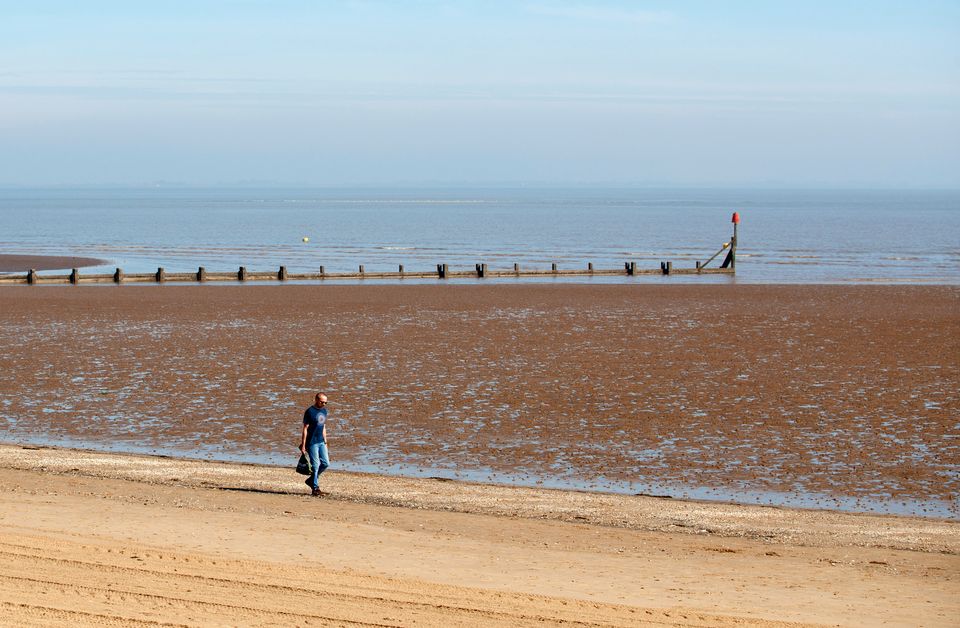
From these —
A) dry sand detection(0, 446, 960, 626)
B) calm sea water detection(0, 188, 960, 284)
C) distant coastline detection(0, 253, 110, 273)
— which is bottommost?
calm sea water detection(0, 188, 960, 284)

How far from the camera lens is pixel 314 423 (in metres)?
14.3

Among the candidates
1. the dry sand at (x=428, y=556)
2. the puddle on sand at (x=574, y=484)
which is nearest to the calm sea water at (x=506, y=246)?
the puddle on sand at (x=574, y=484)

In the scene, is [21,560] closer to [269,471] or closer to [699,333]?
[269,471]

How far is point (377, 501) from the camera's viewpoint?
14.2 metres

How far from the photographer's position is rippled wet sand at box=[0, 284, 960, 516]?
54.9 ft

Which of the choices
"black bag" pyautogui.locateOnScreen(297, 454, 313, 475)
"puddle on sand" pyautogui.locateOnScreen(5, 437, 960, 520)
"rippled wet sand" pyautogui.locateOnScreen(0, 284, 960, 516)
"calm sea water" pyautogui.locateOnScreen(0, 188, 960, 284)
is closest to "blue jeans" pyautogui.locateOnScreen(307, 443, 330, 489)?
"black bag" pyautogui.locateOnScreen(297, 454, 313, 475)

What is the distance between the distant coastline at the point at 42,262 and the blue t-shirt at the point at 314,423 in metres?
50.9

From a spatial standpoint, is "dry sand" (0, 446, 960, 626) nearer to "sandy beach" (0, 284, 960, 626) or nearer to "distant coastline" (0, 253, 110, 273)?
"sandy beach" (0, 284, 960, 626)

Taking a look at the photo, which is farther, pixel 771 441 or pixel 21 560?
pixel 771 441

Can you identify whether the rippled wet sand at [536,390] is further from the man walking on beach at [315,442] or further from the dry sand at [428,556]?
the man walking on beach at [315,442]

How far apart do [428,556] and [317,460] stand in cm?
338

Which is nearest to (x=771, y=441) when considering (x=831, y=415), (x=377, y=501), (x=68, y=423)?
(x=831, y=415)

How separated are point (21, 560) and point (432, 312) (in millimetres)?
27867

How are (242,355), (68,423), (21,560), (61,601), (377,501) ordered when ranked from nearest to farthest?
(61,601), (21,560), (377,501), (68,423), (242,355)
